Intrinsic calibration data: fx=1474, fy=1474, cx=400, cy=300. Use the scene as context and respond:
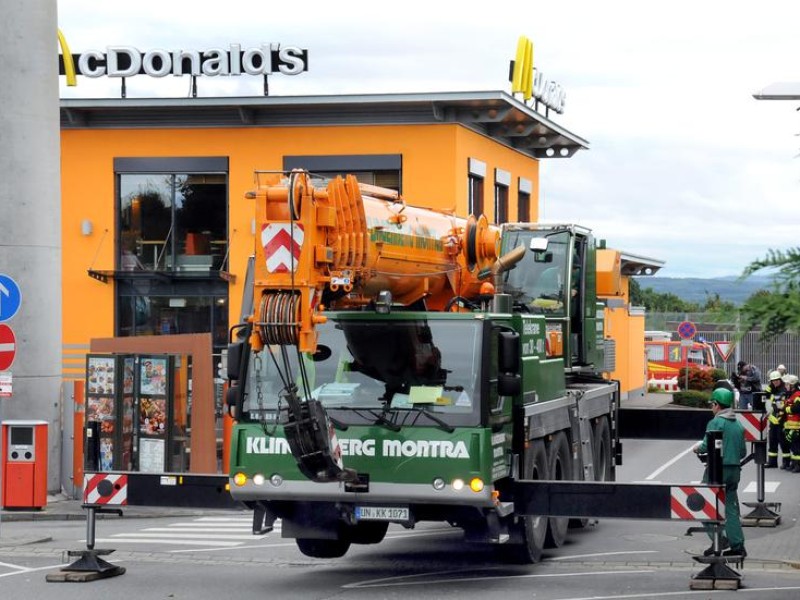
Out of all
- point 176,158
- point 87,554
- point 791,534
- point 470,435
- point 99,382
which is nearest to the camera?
point 470,435

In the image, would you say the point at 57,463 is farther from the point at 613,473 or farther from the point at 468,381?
the point at 468,381

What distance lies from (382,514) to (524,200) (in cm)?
2841

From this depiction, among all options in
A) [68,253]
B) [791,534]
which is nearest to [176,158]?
[68,253]

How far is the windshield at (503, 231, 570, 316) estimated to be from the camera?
790 inches

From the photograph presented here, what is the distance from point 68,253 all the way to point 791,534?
21.2 m

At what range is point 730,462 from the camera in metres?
14.7

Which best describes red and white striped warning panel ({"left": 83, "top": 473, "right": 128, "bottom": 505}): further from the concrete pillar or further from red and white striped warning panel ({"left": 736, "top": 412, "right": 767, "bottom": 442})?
red and white striped warning panel ({"left": 736, "top": 412, "right": 767, "bottom": 442})


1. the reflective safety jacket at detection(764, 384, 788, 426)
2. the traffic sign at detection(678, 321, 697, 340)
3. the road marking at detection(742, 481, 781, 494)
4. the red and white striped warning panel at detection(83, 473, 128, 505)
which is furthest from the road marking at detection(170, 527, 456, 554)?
the traffic sign at detection(678, 321, 697, 340)

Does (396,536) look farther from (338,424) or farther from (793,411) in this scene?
(793,411)

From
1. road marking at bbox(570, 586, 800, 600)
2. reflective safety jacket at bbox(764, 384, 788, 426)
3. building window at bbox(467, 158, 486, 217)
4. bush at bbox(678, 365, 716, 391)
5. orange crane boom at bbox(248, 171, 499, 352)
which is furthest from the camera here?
bush at bbox(678, 365, 716, 391)

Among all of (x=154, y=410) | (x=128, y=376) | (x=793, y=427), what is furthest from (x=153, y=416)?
(x=793, y=427)

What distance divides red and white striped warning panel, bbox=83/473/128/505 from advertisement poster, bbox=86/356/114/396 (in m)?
7.07

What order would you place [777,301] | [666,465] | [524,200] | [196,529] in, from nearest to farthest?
[777,301] → [196,529] → [666,465] → [524,200]

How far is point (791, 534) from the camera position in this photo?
60.3 ft
